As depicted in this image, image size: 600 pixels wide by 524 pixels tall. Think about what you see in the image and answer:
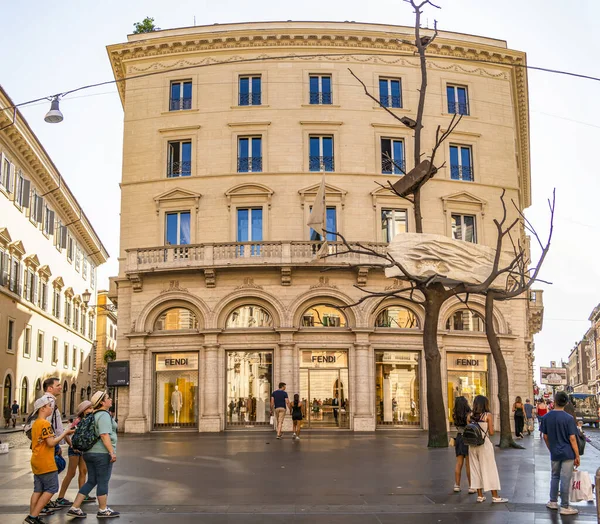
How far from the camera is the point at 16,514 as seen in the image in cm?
1110

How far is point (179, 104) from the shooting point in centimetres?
3472

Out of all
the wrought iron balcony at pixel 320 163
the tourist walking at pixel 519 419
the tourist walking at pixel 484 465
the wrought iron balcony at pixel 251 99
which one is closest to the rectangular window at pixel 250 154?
the wrought iron balcony at pixel 251 99

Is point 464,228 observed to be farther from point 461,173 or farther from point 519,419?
point 519,419

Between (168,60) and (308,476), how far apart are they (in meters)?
24.9

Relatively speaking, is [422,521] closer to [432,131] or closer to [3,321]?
[432,131]

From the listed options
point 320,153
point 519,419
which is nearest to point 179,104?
point 320,153

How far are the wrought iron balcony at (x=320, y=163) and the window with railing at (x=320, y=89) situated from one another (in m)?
2.66

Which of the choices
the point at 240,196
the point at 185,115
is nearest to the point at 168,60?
the point at 185,115

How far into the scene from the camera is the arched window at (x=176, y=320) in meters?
32.1

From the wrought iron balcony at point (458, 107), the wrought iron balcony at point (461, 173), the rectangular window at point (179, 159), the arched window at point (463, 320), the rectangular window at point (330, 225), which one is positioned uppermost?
the wrought iron balcony at point (458, 107)

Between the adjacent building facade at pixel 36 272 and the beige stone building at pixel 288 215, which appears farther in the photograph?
the adjacent building facade at pixel 36 272

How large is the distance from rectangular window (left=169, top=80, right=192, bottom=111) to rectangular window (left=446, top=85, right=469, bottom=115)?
1197cm

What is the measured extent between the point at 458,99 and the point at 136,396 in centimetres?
1977

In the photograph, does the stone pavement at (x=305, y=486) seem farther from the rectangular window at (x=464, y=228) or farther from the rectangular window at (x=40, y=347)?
the rectangular window at (x=40, y=347)
